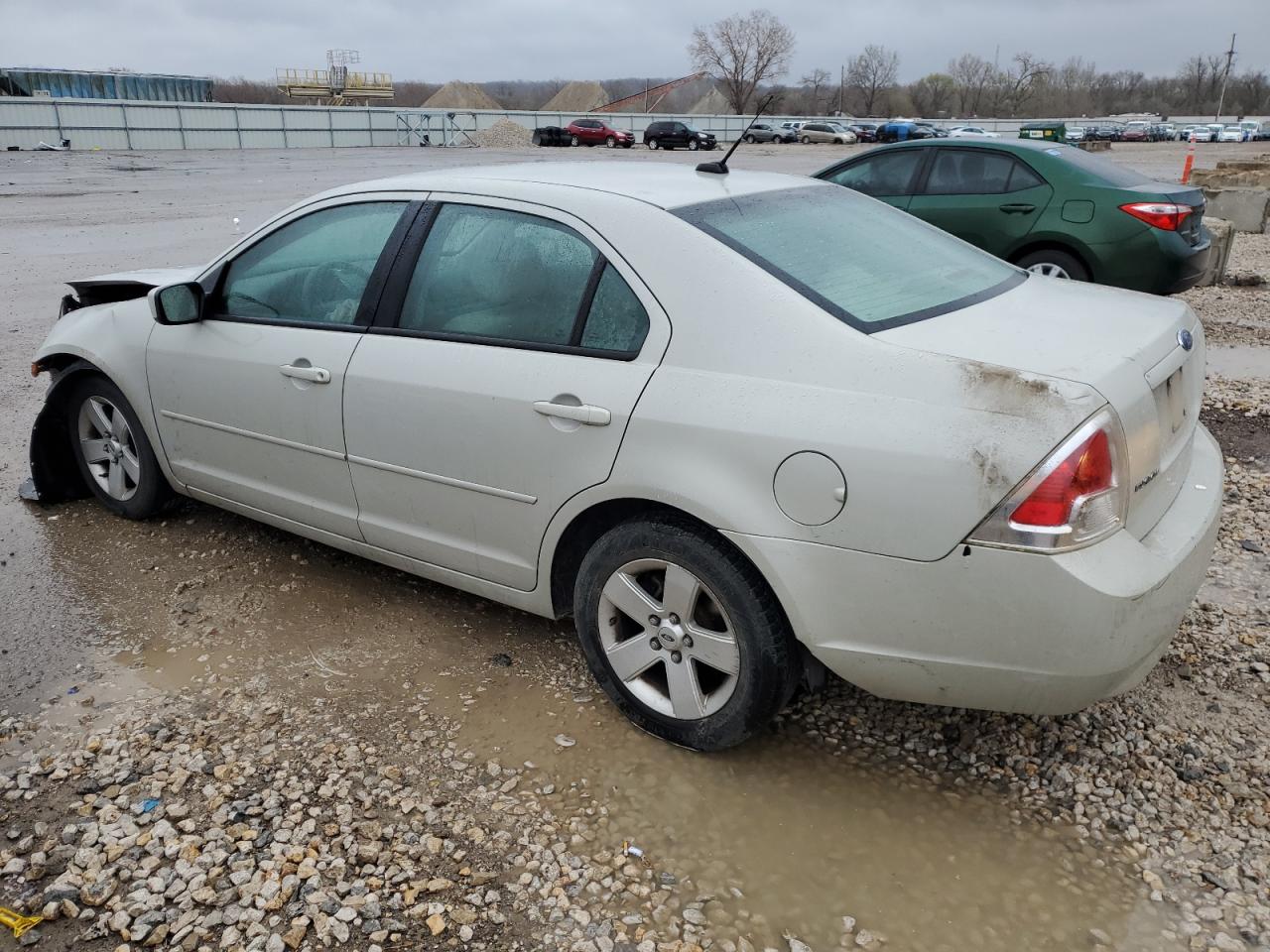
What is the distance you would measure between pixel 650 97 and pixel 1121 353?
370ft

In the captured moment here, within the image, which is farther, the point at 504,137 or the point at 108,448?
the point at 504,137

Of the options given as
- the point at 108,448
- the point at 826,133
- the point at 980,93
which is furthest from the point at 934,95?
the point at 108,448

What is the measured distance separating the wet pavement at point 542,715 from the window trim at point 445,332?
1.16m

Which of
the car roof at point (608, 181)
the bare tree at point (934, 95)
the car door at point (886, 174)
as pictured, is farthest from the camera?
the bare tree at point (934, 95)

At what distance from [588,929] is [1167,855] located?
59.0 inches

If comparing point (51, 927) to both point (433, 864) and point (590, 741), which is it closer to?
point (433, 864)

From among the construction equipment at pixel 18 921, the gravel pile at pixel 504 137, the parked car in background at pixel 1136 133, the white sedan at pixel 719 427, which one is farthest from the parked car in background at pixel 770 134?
the construction equipment at pixel 18 921

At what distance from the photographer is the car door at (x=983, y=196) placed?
8164 mm

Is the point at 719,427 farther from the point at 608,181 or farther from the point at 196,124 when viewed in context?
the point at 196,124

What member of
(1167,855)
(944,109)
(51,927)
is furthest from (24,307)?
(944,109)

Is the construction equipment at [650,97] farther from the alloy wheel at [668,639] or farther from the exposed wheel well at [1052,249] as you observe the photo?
the alloy wheel at [668,639]

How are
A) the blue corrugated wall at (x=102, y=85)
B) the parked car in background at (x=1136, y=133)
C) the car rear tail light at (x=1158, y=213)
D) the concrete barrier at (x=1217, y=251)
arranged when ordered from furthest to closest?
the parked car in background at (x=1136, y=133) < the blue corrugated wall at (x=102, y=85) < the concrete barrier at (x=1217, y=251) < the car rear tail light at (x=1158, y=213)

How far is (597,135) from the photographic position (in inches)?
1925

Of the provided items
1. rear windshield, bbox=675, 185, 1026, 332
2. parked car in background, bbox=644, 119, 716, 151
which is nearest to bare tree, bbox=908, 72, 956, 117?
parked car in background, bbox=644, 119, 716, 151
